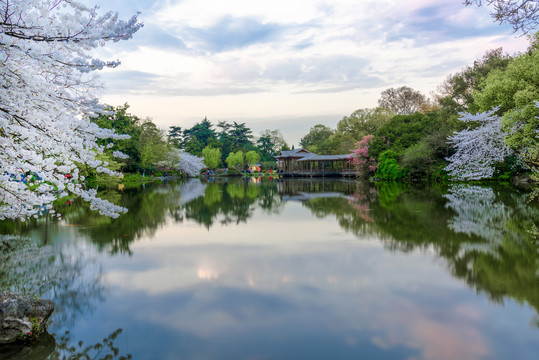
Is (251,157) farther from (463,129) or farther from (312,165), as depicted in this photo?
(463,129)

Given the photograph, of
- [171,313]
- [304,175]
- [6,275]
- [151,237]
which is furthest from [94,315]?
[304,175]

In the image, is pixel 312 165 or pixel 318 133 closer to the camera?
pixel 312 165

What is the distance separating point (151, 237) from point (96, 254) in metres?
2.30

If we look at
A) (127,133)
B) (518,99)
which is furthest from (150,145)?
(518,99)

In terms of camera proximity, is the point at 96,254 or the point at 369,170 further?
the point at 369,170

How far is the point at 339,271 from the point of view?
714cm

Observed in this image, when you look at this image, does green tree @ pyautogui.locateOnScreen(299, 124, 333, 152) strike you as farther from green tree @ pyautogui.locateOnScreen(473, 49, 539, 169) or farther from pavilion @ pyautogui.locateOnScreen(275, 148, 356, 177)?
green tree @ pyautogui.locateOnScreen(473, 49, 539, 169)

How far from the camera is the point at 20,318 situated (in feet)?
14.7

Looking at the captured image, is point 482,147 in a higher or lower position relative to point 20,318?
higher

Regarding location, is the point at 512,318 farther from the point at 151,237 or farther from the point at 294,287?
the point at 151,237

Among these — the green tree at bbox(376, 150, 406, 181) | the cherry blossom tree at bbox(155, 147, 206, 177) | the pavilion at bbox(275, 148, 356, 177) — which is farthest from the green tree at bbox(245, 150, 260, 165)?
the green tree at bbox(376, 150, 406, 181)

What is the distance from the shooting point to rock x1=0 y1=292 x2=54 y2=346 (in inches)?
173

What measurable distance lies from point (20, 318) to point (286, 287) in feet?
12.2

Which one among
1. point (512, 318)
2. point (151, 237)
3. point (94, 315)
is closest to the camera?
point (512, 318)
